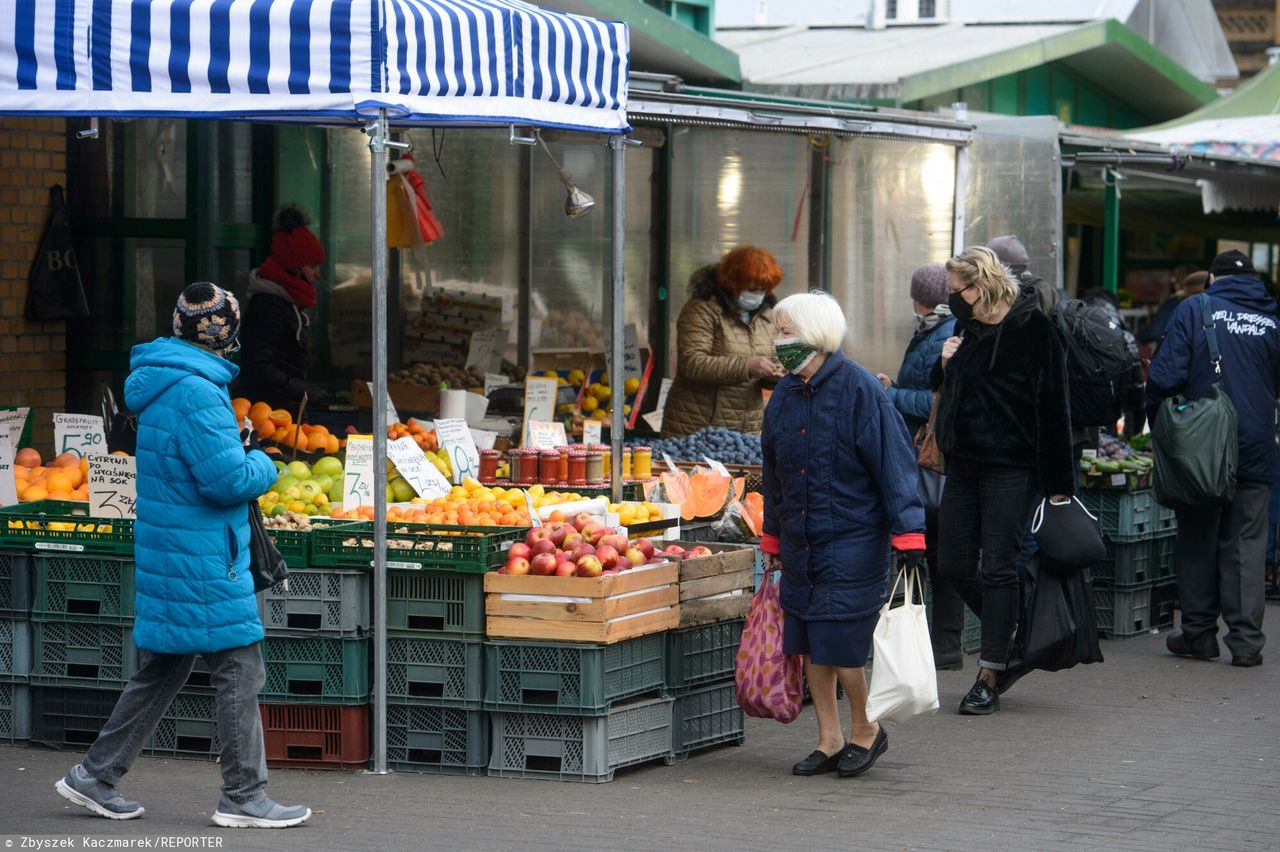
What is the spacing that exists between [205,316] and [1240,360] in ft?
19.8

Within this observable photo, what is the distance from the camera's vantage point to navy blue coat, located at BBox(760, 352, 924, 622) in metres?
6.88

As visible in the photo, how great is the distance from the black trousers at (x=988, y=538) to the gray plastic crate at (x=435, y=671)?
240 cm

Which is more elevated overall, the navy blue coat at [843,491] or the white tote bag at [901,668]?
the navy blue coat at [843,491]

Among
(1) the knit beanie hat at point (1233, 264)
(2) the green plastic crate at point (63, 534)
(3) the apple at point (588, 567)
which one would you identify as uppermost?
(1) the knit beanie hat at point (1233, 264)

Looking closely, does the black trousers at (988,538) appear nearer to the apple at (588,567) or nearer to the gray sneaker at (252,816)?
the apple at (588,567)

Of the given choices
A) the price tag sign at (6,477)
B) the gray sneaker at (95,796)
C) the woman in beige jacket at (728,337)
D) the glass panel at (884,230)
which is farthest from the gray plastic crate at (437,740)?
the glass panel at (884,230)

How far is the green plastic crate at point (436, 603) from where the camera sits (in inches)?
277

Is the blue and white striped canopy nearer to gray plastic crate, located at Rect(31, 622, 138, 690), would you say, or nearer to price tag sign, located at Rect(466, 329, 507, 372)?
gray plastic crate, located at Rect(31, 622, 138, 690)

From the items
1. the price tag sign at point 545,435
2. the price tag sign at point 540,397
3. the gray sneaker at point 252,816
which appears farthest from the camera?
the price tag sign at point 540,397

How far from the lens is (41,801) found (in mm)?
6527

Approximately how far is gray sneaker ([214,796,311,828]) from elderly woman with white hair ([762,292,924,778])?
2.05 m

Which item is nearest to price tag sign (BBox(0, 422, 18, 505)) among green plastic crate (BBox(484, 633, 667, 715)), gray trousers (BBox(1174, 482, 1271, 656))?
green plastic crate (BBox(484, 633, 667, 715))

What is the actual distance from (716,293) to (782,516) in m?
4.04

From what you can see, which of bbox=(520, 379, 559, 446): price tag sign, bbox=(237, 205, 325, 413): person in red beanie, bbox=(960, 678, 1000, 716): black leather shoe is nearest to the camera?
bbox=(960, 678, 1000, 716): black leather shoe
